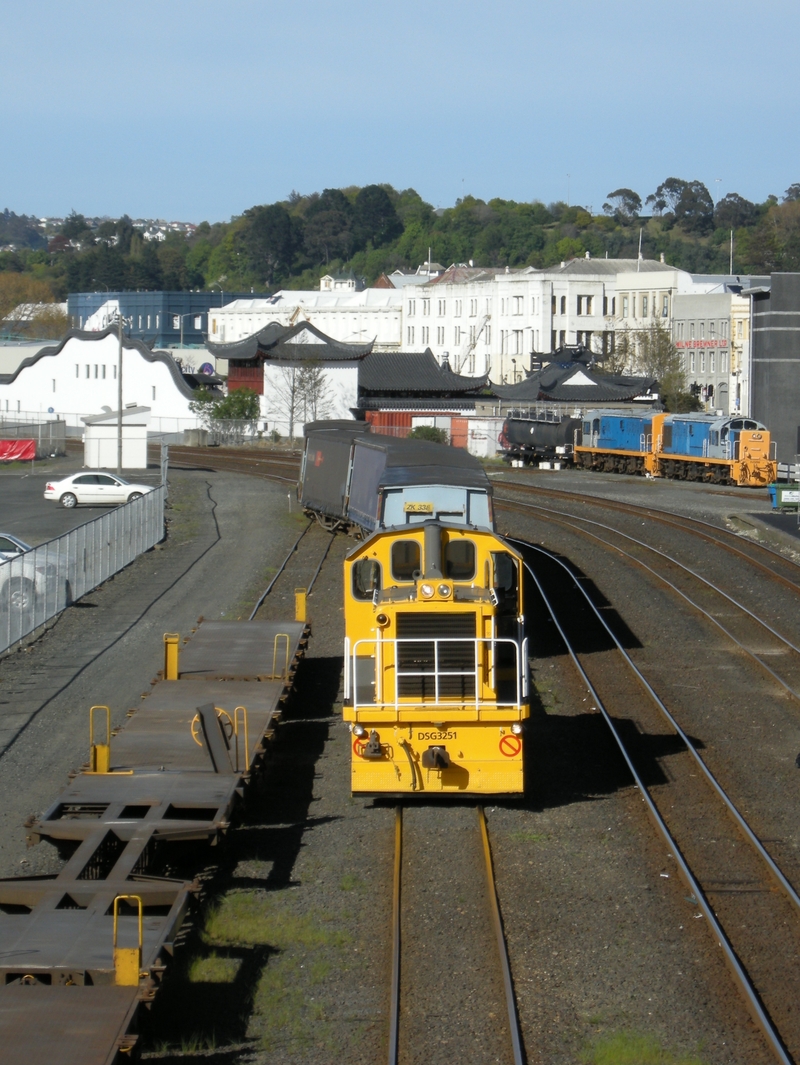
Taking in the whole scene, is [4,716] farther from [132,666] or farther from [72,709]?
[132,666]

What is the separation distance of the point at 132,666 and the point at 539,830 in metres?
9.54

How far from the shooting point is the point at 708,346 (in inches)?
3748

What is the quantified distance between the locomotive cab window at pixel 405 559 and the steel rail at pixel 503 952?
271cm

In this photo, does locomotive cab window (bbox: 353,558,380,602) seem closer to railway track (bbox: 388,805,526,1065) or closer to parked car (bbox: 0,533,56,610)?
railway track (bbox: 388,805,526,1065)

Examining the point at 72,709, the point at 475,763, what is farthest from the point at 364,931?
the point at 72,709

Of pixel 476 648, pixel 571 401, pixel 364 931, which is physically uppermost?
pixel 571 401

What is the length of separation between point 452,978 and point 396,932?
790mm

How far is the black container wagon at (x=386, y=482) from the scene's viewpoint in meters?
19.6

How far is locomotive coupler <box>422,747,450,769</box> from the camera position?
12789 mm

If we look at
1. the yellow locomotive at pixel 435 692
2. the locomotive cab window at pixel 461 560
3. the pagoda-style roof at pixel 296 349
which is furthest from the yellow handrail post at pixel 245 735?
the pagoda-style roof at pixel 296 349

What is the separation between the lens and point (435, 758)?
12.8 meters

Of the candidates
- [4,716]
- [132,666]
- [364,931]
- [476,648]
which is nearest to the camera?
[364,931]

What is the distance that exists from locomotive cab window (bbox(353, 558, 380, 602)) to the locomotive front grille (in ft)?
2.42

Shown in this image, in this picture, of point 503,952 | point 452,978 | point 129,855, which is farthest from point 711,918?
point 129,855
